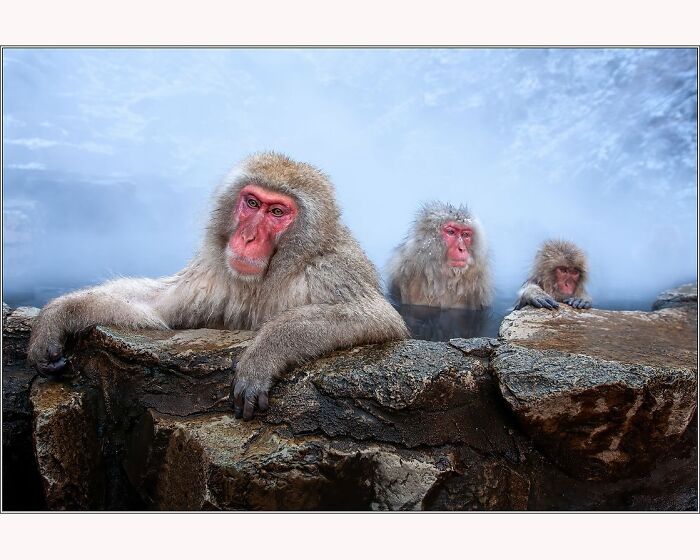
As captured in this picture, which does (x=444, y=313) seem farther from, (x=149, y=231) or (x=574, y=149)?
(x=149, y=231)

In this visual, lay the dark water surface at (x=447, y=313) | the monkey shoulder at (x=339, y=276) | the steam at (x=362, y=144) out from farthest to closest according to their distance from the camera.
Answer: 1. the dark water surface at (x=447, y=313)
2. the steam at (x=362, y=144)
3. the monkey shoulder at (x=339, y=276)

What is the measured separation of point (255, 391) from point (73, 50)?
70.3 inches

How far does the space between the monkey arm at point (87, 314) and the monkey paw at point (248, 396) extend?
0.85 meters

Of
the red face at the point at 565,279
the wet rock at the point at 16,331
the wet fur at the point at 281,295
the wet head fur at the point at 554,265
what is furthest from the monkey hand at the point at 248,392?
the red face at the point at 565,279

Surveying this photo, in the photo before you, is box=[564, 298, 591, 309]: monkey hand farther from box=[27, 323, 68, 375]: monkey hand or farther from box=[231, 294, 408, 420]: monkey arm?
box=[27, 323, 68, 375]: monkey hand

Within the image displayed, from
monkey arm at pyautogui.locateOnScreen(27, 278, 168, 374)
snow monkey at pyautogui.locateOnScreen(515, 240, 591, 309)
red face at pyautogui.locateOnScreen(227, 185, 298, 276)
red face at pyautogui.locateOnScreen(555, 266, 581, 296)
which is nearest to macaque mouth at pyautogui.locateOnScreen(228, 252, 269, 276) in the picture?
red face at pyautogui.locateOnScreen(227, 185, 298, 276)

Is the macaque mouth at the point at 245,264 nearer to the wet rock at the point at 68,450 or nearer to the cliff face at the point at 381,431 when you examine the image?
the cliff face at the point at 381,431

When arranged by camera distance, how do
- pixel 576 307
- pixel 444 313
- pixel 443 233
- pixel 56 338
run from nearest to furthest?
pixel 56 338
pixel 576 307
pixel 444 313
pixel 443 233

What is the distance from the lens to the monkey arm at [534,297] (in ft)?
12.3

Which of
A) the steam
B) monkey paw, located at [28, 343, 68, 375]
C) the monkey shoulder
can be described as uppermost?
the steam

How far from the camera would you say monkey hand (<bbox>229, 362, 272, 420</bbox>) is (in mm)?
2191

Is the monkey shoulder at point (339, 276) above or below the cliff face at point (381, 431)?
above
